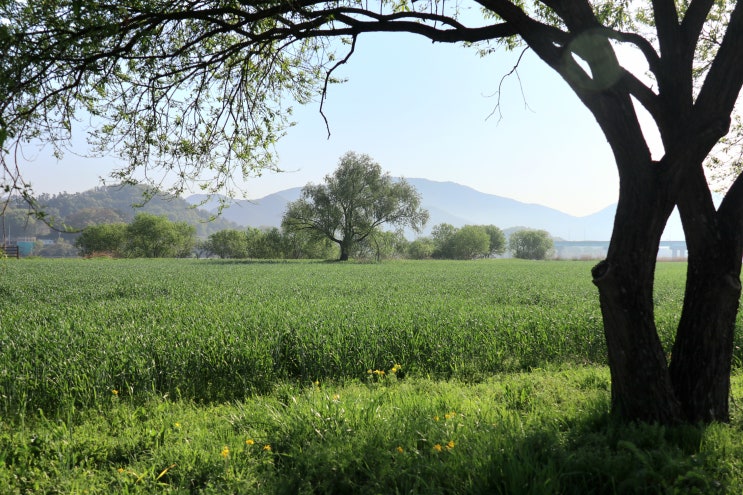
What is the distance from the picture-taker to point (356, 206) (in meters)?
48.9

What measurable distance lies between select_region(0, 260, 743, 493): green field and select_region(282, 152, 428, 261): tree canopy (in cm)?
3902

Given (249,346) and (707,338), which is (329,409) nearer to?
(249,346)

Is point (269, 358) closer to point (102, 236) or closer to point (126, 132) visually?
point (126, 132)

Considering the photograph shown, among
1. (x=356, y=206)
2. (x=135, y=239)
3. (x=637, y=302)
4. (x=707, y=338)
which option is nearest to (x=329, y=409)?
(x=637, y=302)

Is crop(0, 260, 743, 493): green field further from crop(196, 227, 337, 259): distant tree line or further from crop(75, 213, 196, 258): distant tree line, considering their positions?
crop(75, 213, 196, 258): distant tree line

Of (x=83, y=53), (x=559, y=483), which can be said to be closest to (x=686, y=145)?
(x=559, y=483)

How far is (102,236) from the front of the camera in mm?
81188

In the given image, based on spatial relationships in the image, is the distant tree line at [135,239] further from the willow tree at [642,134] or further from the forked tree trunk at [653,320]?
the forked tree trunk at [653,320]

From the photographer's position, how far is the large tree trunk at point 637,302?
3816 mm

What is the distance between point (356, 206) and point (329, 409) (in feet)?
148

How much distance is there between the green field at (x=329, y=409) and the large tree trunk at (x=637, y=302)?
31 cm

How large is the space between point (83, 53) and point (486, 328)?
26.2 feet

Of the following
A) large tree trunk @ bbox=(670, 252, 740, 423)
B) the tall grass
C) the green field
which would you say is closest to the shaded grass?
the green field

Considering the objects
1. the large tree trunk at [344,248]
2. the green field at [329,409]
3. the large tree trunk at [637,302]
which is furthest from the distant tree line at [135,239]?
the large tree trunk at [637,302]
